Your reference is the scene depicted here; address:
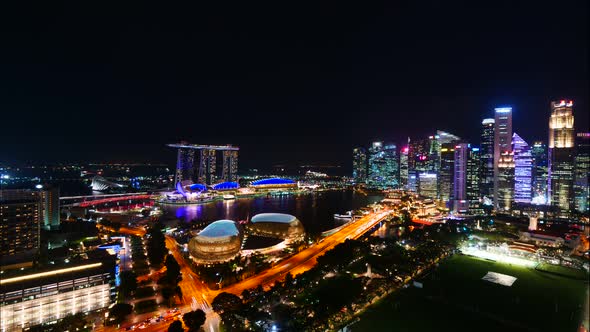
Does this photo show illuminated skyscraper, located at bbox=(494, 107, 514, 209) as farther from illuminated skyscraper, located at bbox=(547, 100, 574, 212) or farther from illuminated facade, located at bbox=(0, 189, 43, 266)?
illuminated facade, located at bbox=(0, 189, 43, 266)

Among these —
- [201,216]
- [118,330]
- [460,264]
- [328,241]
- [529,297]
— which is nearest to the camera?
[118,330]

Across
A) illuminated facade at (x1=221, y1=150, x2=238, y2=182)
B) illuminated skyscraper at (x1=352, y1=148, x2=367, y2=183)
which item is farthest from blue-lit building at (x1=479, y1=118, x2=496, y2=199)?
illuminated skyscraper at (x1=352, y1=148, x2=367, y2=183)

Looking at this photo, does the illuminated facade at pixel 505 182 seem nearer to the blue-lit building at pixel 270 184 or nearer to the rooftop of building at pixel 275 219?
the rooftop of building at pixel 275 219

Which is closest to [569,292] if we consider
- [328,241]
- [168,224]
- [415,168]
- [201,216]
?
[328,241]

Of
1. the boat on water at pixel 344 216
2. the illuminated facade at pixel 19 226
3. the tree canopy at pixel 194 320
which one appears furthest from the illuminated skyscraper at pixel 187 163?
the tree canopy at pixel 194 320

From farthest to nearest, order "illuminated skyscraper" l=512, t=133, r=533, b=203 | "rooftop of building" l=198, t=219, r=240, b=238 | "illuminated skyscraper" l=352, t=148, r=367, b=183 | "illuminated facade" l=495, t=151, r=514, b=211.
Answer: "illuminated skyscraper" l=352, t=148, r=367, b=183
"illuminated facade" l=495, t=151, r=514, b=211
"illuminated skyscraper" l=512, t=133, r=533, b=203
"rooftop of building" l=198, t=219, r=240, b=238

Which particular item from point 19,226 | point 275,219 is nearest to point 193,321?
point 275,219

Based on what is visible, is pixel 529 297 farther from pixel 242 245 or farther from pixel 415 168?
pixel 415 168
